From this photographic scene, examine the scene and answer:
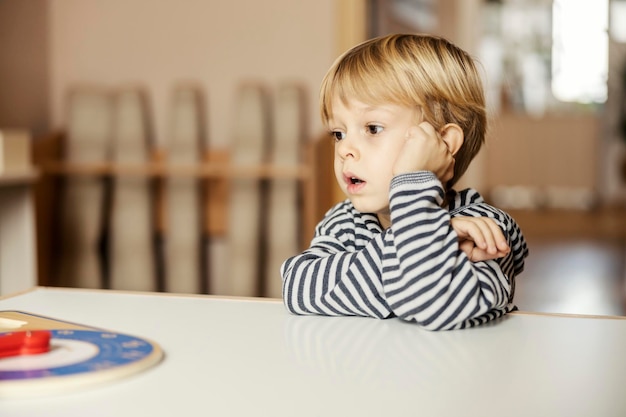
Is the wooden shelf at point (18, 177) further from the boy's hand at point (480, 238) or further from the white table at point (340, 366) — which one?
the boy's hand at point (480, 238)

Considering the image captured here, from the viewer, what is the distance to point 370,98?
0.93 meters

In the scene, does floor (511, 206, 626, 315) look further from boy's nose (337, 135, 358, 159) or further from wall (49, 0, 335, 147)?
boy's nose (337, 135, 358, 159)

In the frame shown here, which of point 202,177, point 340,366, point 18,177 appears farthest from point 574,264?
point 340,366

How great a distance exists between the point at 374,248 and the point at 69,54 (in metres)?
2.63

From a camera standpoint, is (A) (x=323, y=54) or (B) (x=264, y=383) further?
(A) (x=323, y=54)

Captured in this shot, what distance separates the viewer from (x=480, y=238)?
2.68ft

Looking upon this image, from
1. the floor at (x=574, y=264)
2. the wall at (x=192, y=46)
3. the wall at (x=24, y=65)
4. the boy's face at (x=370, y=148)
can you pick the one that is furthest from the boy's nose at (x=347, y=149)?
the floor at (x=574, y=264)

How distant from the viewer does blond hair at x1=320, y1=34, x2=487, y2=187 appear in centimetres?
94

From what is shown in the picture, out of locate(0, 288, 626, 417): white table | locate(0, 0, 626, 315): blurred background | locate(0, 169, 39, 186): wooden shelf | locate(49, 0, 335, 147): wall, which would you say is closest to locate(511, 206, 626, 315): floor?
locate(0, 0, 626, 315): blurred background

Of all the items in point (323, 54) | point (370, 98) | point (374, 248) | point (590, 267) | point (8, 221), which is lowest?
point (590, 267)

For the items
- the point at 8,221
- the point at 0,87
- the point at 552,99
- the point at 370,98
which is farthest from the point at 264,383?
the point at 552,99

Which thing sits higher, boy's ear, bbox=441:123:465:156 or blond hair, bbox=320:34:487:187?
blond hair, bbox=320:34:487:187

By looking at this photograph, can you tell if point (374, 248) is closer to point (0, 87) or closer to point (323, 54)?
point (323, 54)

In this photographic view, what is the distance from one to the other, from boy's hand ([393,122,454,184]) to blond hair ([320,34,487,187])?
2.2 inches
